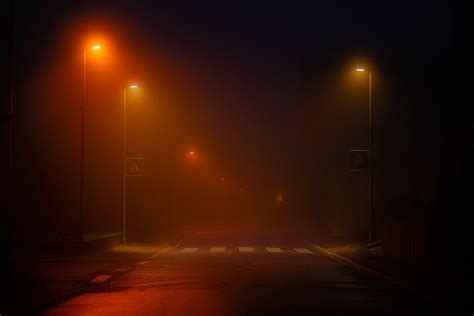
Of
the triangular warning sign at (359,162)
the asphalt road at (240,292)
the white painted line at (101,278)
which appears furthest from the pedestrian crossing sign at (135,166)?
the white painted line at (101,278)

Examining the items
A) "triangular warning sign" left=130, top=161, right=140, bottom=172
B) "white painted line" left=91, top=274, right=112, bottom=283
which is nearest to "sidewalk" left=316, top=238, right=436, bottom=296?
"white painted line" left=91, top=274, right=112, bottom=283

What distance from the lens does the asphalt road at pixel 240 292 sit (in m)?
13.6

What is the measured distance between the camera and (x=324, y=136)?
55.7 m

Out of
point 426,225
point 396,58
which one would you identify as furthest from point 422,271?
point 396,58

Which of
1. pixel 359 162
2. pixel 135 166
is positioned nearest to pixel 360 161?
pixel 359 162

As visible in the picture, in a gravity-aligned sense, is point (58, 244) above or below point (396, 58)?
below

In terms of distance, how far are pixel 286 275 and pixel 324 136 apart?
34.9 meters

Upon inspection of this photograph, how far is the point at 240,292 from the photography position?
55.2 feet

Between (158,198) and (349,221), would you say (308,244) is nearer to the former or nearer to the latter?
(349,221)

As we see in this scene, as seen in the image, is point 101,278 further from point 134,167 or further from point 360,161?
point 134,167

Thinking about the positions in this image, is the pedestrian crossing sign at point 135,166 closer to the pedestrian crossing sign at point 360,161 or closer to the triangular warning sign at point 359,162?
the pedestrian crossing sign at point 360,161

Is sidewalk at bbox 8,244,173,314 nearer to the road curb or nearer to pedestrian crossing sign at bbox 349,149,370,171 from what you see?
the road curb

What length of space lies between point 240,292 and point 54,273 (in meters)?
7.72

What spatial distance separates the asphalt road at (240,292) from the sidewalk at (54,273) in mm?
461
